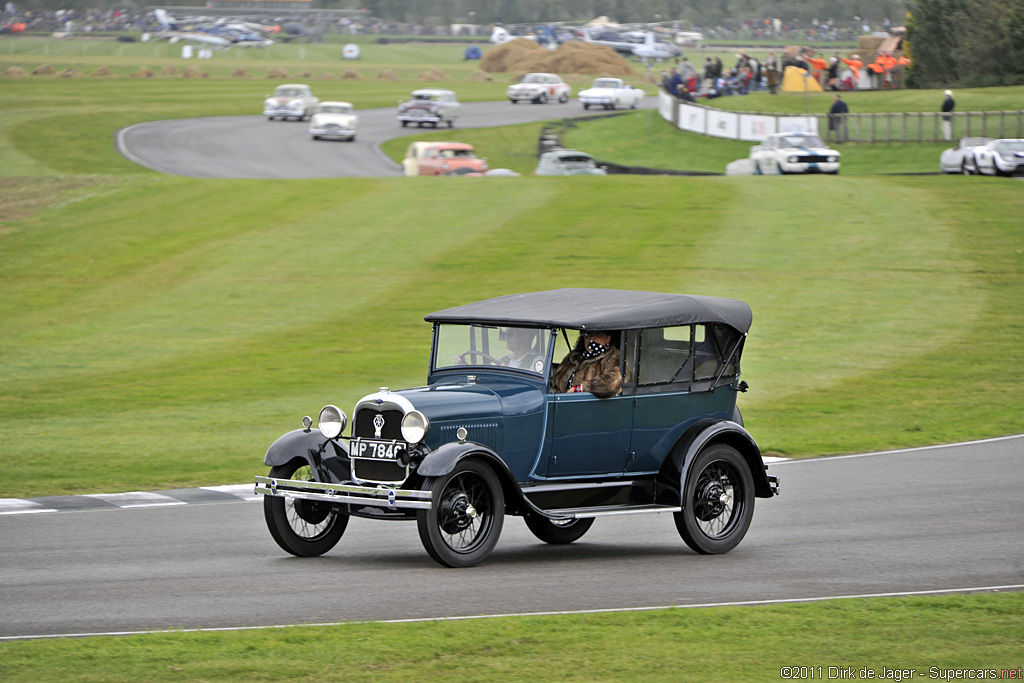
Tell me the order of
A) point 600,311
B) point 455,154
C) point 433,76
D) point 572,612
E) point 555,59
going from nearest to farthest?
point 572,612 → point 600,311 → point 455,154 → point 433,76 → point 555,59

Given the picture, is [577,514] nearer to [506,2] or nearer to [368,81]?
[368,81]

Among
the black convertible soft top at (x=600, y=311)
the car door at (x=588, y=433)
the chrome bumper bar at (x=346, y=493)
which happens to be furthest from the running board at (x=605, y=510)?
the black convertible soft top at (x=600, y=311)

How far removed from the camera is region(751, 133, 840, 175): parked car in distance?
43719mm

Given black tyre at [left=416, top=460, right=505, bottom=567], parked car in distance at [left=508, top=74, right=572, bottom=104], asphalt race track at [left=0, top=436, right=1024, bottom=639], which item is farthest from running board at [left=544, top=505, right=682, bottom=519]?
parked car in distance at [left=508, top=74, right=572, bottom=104]

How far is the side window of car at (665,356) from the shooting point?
10492mm

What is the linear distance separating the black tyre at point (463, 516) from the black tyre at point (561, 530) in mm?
1313

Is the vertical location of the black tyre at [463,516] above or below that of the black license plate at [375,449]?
below

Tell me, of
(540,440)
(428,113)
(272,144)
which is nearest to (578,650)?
(540,440)

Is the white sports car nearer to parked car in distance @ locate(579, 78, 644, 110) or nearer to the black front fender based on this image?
the black front fender

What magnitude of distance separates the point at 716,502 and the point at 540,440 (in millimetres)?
1732

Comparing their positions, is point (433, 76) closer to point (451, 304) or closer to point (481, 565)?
point (451, 304)

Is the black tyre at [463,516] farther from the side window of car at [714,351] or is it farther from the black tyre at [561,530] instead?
the side window of car at [714,351]

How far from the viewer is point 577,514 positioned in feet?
32.8

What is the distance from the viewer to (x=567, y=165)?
4984 cm
